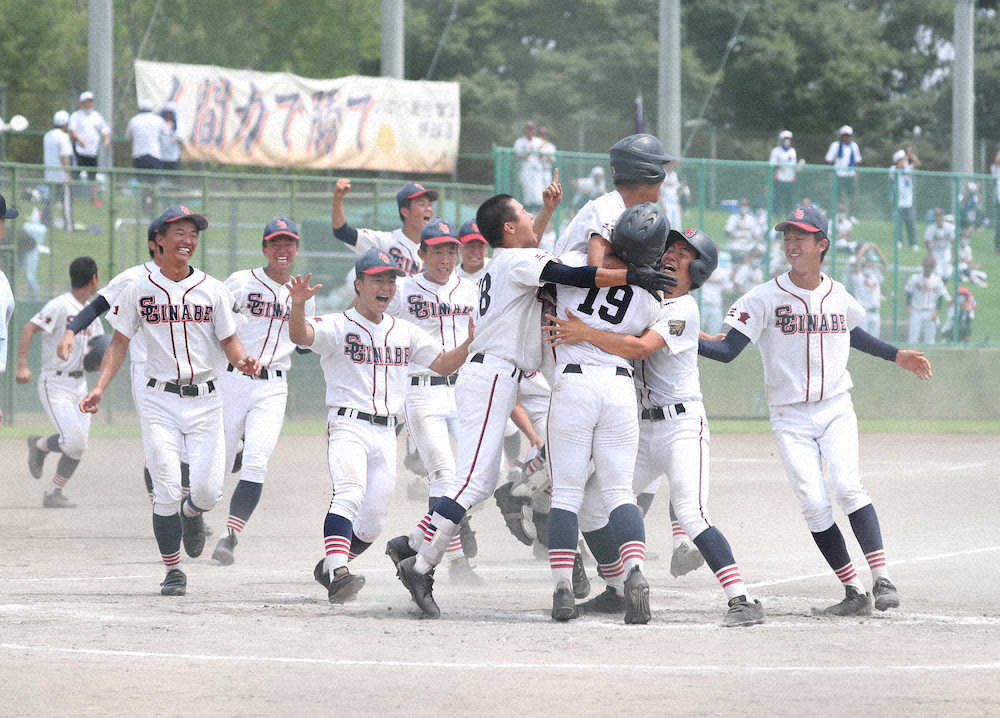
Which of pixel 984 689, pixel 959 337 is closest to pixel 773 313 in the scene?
pixel 984 689

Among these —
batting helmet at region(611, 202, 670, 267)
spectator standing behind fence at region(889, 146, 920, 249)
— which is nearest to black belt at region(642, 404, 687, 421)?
batting helmet at region(611, 202, 670, 267)

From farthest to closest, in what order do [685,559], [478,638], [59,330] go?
1. [59,330]
2. [685,559]
3. [478,638]

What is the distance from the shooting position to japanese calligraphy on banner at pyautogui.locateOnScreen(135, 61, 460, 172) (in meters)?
23.7

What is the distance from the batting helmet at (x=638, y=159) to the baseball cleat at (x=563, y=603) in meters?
2.08

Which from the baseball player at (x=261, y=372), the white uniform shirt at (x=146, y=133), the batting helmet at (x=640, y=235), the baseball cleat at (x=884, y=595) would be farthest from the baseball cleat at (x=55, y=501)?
the white uniform shirt at (x=146, y=133)

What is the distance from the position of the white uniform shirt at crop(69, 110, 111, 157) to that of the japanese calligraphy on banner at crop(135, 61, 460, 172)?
820 millimetres

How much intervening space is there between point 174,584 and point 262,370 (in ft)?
7.87

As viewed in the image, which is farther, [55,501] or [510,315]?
[55,501]

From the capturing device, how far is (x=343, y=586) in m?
8.04

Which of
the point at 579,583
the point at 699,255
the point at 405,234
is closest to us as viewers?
the point at 699,255

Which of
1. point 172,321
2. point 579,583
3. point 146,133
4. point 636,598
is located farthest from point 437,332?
point 146,133

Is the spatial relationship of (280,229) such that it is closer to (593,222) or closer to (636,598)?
(593,222)

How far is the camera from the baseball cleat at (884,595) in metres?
7.89

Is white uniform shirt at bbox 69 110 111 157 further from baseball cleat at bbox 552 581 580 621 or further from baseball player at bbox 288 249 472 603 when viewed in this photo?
baseball cleat at bbox 552 581 580 621
